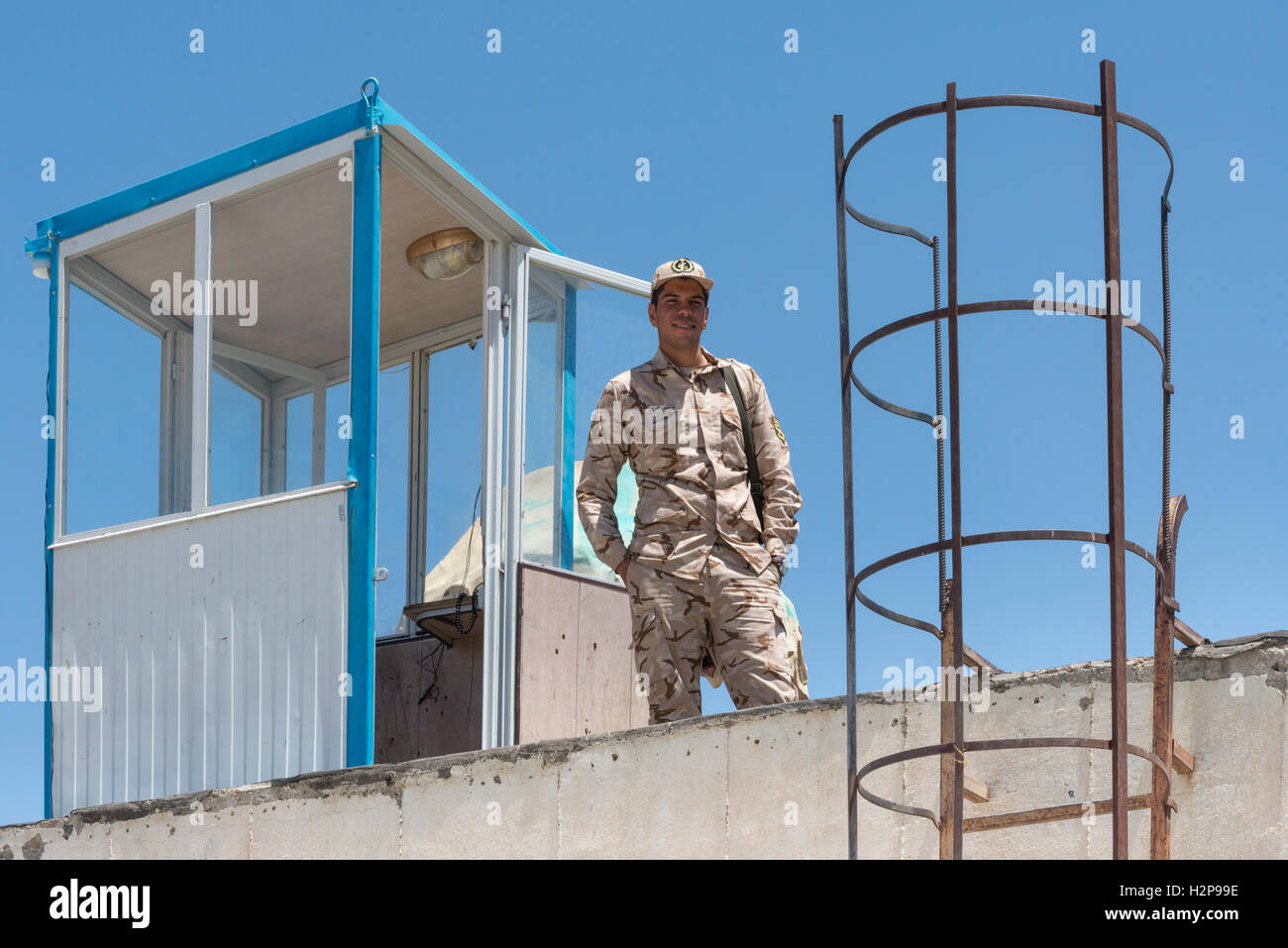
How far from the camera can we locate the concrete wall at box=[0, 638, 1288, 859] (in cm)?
487

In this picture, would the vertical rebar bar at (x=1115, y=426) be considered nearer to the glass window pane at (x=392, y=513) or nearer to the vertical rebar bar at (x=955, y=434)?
the vertical rebar bar at (x=955, y=434)

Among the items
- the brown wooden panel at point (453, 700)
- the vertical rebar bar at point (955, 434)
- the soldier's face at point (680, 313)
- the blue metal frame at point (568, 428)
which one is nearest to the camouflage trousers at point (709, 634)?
the soldier's face at point (680, 313)

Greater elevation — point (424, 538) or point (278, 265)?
point (278, 265)

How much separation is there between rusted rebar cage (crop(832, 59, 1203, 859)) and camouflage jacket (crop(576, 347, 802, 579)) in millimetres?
2262

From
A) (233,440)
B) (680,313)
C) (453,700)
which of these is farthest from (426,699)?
(680,313)

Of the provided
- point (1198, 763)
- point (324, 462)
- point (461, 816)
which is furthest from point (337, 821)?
point (1198, 763)

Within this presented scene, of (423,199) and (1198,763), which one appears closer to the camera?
(1198,763)

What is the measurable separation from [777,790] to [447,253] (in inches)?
141
